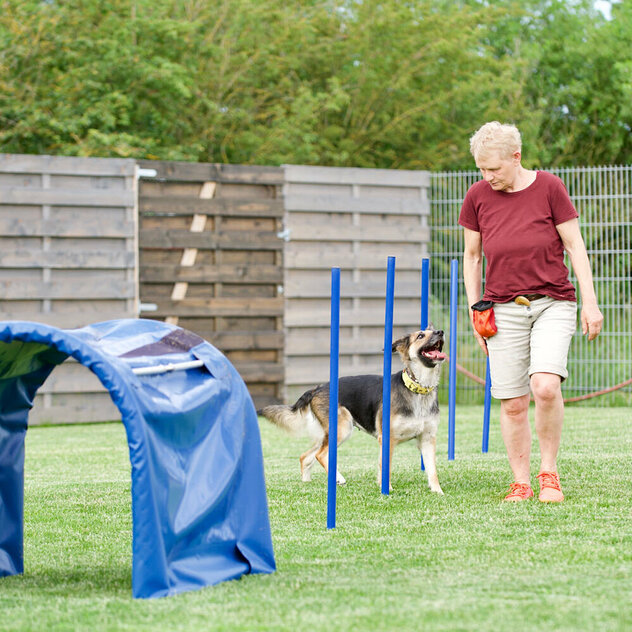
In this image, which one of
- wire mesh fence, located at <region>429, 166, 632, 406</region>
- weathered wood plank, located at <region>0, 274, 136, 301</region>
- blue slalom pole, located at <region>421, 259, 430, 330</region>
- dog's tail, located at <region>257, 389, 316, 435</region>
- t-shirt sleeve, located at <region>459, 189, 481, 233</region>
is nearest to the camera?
t-shirt sleeve, located at <region>459, 189, 481, 233</region>

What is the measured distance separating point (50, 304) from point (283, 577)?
7.20 metres

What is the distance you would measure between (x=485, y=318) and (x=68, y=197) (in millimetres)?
6312

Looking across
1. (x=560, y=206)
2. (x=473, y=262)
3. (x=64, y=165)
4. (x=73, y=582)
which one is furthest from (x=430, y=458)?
(x=64, y=165)

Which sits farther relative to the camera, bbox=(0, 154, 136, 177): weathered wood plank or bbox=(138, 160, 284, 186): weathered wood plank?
bbox=(138, 160, 284, 186): weathered wood plank

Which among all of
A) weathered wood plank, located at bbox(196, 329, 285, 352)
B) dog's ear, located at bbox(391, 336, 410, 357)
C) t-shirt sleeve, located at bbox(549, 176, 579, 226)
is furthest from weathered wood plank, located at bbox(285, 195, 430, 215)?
t-shirt sleeve, located at bbox(549, 176, 579, 226)

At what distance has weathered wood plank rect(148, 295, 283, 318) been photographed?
35.3 feet

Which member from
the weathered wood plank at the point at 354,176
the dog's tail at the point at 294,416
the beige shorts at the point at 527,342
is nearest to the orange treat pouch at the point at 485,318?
the beige shorts at the point at 527,342

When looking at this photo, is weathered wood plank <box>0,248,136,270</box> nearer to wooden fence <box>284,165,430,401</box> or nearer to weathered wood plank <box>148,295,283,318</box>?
weathered wood plank <box>148,295,283,318</box>

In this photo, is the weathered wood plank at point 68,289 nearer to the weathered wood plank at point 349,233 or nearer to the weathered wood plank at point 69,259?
the weathered wood plank at point 69,259

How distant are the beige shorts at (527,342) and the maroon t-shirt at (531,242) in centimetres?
7

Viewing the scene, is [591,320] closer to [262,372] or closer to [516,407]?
[516,407]

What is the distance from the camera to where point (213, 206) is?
10938 mm

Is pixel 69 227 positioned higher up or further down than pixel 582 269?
higher up

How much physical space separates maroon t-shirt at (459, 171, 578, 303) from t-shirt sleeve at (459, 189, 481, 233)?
7.0 inches
